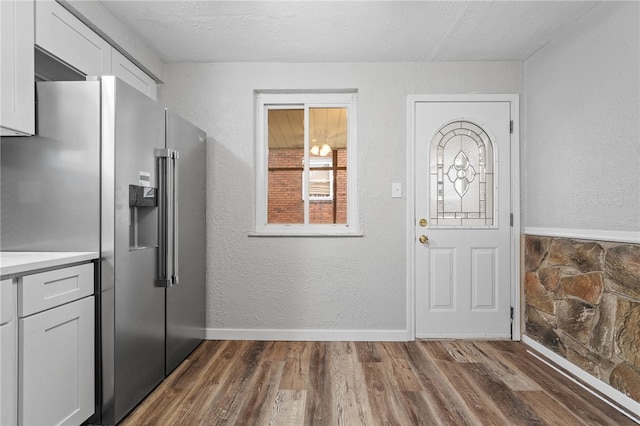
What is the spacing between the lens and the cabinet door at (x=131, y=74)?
253cm

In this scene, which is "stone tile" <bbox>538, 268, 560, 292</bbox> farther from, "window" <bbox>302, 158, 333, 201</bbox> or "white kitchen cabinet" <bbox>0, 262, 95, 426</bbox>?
"white kitchen cabinet" <bbox>0, 262, 95, 426</bbox>

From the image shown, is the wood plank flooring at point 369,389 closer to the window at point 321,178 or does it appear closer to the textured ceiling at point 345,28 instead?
the window at point 321,178

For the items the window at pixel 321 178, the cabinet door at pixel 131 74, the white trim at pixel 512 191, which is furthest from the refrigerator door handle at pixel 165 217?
the white trim at pixel 512 191

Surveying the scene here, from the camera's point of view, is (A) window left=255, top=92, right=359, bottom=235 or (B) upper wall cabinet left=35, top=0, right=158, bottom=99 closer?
(B) upper wall cabinet left=35, top=0, right=158, bottom=99

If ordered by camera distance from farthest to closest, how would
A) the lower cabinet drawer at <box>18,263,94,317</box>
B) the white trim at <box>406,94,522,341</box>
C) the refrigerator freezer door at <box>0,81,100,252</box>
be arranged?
the white trim at <box>406,94,522,341</box> < the refrigerator freezer door at <box>0,81,100,252</box> < the lower cabinet drawer at <box>18,263,94,317</box>

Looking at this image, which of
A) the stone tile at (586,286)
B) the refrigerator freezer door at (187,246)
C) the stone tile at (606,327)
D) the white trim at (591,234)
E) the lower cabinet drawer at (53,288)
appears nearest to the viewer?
the lower cabinet drawer at (53,288)

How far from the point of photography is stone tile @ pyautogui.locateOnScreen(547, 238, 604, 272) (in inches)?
90.3

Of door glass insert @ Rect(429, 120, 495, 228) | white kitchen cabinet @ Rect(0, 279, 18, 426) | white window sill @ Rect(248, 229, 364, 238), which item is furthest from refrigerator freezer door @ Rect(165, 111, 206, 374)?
door glass insert @ Rect(429, 120, 495, 228)

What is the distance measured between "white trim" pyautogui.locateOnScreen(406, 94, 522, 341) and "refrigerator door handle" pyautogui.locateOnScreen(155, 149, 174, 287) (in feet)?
6.11

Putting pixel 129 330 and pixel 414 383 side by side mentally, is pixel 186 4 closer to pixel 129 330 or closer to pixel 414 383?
pixel 129 330

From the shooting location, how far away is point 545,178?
2877mm

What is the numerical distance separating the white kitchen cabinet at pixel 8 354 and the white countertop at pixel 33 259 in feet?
0.18

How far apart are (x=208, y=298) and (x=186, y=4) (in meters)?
2.18

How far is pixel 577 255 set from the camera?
2461mm
